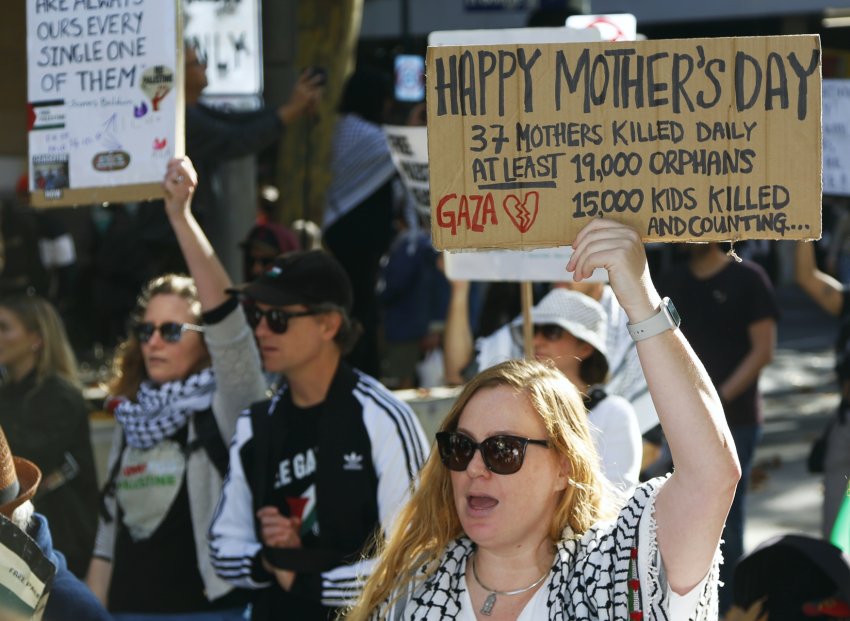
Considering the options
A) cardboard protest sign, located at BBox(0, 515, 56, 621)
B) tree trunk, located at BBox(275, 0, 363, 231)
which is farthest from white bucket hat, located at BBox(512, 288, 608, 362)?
tree trunk, located at BBox(275, 0, 363, 231)

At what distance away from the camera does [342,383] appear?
4.40 meters

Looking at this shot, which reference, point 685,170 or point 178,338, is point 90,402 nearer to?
point 178,338

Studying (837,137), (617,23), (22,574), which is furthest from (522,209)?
(837,137)

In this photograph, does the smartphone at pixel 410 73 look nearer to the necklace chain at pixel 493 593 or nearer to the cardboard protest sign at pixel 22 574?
the necklace chain at pixel 493 593

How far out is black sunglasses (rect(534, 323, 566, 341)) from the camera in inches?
198

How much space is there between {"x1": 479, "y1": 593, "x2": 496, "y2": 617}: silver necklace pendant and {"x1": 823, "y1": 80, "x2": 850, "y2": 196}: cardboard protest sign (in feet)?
13.1

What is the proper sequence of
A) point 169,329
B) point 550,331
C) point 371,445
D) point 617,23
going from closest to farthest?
point 371,445
point 169,329
point 550,331
point 617,23

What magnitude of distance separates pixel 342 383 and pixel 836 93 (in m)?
3.40

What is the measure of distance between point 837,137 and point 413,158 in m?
2.20

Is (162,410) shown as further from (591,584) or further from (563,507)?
(591,584)

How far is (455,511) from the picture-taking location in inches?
129

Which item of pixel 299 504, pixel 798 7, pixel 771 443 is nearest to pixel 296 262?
pixel 299 504

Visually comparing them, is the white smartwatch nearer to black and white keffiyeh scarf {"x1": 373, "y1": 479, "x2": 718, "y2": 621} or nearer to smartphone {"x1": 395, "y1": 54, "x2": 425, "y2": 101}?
black and white keffiyeh scarf {"x1": 373, "y1": 479, "x2": 718, "y2": 621}

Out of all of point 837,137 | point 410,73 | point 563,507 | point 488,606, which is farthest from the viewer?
point 410,73
